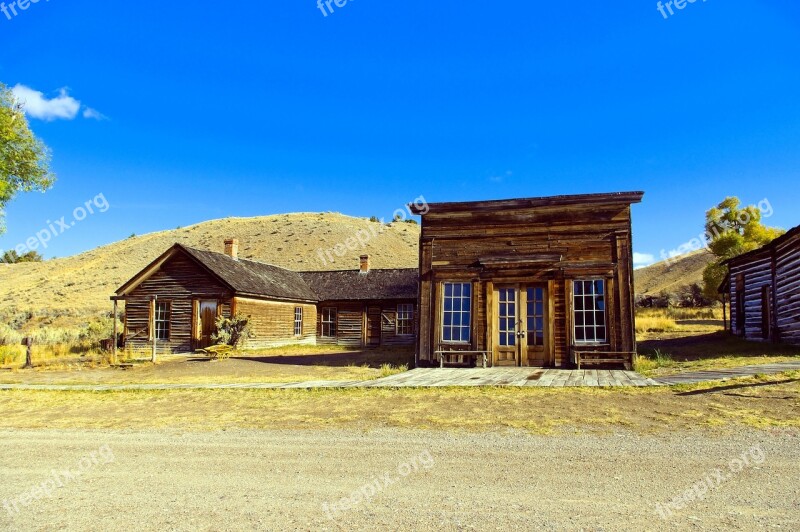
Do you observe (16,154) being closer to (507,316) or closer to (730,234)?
(507,316)

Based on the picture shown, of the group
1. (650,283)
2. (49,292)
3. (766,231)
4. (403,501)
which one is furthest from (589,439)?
(650,283)

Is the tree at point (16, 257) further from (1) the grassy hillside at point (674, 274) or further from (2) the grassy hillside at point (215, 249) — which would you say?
(1) the grassy hillside at point (674, 274)

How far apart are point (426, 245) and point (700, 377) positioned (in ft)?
26.9

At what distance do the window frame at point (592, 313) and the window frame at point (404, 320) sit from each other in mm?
14994

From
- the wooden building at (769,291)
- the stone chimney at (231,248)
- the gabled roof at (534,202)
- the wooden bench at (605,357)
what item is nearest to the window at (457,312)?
the gabled roof at (534,202)

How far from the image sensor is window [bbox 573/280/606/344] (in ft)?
50.1

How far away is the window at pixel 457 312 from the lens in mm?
16344

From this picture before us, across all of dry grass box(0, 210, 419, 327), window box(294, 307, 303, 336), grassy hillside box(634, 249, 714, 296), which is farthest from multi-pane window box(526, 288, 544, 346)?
grassy hillside box(634, 249, 714, 296)

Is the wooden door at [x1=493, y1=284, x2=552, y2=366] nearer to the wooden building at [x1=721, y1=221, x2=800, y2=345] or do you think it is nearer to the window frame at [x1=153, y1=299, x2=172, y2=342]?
the wooden building at [x1=721, y1=221, x2=800, y2=345]

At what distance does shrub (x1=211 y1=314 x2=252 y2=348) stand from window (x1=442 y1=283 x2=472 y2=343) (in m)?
11.8

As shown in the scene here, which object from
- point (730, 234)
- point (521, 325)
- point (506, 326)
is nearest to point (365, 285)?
point (506, 326)

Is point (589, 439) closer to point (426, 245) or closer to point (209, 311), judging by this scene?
point (426, 245)

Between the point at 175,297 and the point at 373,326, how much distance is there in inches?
413

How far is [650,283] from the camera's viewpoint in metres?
93.2
